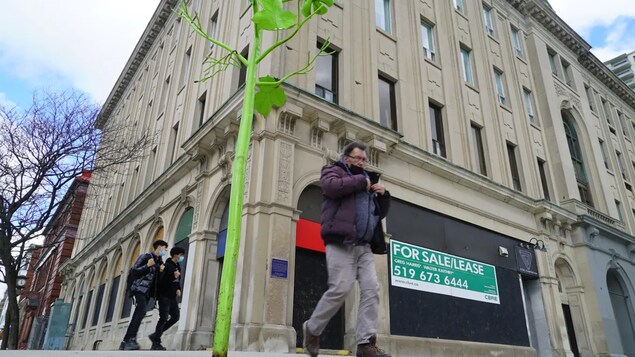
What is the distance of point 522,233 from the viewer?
1576cm

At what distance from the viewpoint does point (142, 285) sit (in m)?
7.30

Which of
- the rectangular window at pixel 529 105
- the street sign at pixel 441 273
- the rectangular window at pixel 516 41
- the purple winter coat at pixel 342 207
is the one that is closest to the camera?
the purple winter coat at pixel 342 207

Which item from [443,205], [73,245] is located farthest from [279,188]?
[73,245]

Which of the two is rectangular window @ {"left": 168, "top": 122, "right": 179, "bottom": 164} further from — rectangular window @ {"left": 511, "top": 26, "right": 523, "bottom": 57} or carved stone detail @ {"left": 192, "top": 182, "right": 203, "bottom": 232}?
rectangular window @ {"left": 511, "top": 26, "right": 523, "bottom": 57}

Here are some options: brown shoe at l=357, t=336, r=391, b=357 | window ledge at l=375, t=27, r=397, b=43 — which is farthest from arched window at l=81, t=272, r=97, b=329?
brown shoe at l=357, t=336, r=391, b=357

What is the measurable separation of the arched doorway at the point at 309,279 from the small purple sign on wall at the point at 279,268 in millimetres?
721

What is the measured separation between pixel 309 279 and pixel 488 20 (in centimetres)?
1694

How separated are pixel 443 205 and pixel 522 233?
175 inches

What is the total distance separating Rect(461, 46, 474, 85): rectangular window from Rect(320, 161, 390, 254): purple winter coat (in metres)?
14.6

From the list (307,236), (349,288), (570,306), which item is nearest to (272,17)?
(349,288)

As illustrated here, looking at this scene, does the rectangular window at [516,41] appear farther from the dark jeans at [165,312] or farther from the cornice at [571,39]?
the dark jeans at [165,312]

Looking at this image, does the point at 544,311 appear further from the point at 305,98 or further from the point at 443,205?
the point at 305,98

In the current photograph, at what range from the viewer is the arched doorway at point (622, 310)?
1802cm

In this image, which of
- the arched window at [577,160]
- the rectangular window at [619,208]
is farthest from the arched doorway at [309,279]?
the rectangular window at [619,208]
